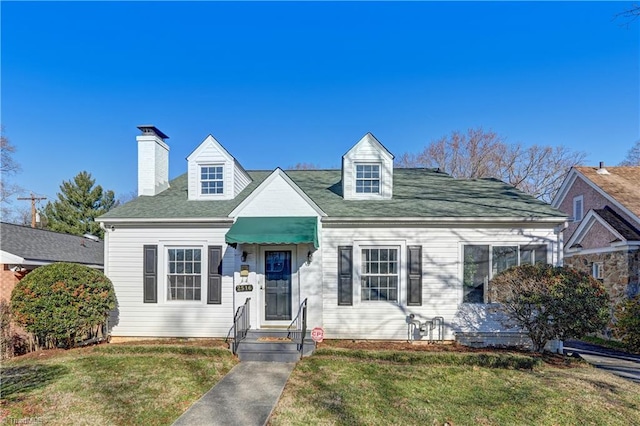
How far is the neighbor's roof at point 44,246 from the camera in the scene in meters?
11.6

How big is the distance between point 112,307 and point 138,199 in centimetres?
365

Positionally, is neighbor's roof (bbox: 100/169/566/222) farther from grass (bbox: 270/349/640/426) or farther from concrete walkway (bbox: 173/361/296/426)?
concrete walkway (bbox: 173/361/296/426)

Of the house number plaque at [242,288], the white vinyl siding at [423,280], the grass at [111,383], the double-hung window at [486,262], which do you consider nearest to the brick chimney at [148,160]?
the house number plaque at [242,288]

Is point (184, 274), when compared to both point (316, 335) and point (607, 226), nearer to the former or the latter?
point (316, 335)

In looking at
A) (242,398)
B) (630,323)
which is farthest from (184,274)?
(630,323)

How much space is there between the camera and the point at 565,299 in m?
8.14

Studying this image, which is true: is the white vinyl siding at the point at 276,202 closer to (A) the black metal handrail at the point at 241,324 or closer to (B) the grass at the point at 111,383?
(A) the black metal handrail at the point at 241,324

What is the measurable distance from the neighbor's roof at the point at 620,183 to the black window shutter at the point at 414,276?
870cm

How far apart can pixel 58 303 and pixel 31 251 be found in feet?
14.6

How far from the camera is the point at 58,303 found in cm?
920

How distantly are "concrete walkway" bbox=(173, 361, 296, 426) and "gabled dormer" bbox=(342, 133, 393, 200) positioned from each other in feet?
19.0

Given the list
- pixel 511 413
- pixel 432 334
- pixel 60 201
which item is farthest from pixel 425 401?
pixel 60 201

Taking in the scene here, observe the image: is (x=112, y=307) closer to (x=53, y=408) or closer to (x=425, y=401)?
(x=53, y=408)

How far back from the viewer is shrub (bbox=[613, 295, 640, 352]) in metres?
10.2
